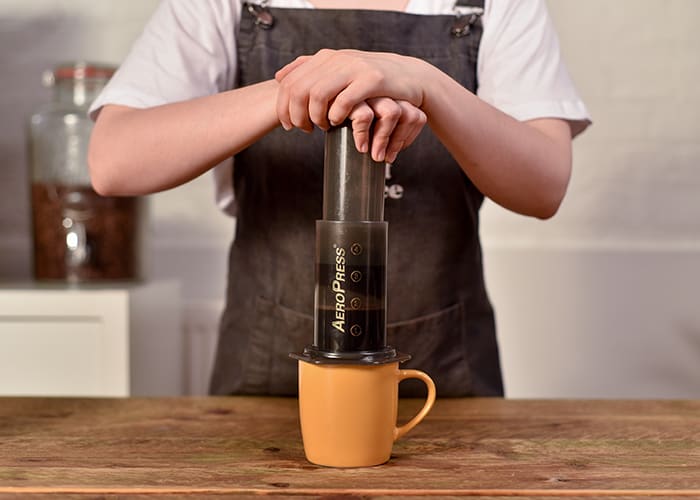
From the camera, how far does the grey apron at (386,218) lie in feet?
3.90

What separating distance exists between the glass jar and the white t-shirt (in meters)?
0.65

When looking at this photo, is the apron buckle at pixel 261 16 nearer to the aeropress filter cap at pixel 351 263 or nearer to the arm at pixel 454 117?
the arm at pixel 454 117

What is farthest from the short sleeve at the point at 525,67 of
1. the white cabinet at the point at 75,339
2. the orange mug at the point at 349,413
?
the white cabinet at the point at 75,339

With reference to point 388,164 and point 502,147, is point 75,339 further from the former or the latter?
point 502,147

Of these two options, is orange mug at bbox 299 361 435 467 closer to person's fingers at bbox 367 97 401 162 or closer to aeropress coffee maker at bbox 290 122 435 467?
aeropress coffee maker at bbox 290 122 435 467

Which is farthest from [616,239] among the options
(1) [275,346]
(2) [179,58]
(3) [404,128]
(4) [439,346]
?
(3) [404,128]

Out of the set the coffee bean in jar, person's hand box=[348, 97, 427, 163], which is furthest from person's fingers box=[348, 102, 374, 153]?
the coffee bean in jar

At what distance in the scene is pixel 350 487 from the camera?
67 centimetres

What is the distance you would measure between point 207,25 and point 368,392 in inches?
24.5

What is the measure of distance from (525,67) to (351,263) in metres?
0.53

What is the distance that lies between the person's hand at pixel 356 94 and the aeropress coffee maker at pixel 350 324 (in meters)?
0.02

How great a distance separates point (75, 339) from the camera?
5.54 ft

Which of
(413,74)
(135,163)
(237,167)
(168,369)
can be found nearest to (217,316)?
(168,369)

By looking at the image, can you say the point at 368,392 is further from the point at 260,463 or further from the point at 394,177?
the point at 394,177
